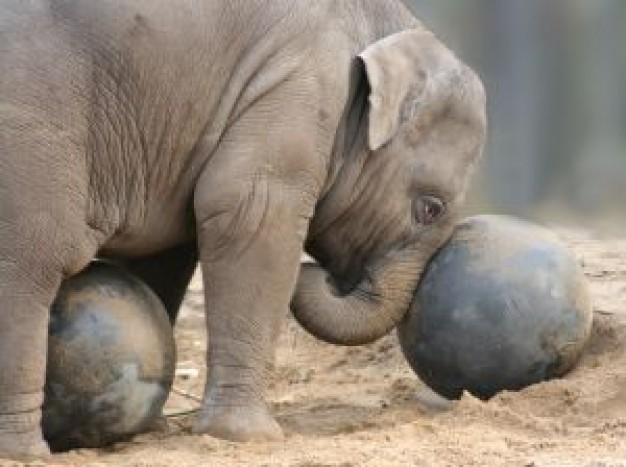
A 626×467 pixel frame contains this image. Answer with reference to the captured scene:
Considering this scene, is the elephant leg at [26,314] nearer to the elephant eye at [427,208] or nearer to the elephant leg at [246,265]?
the elephant leg at [246,265]

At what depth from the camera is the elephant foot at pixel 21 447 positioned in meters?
7.07

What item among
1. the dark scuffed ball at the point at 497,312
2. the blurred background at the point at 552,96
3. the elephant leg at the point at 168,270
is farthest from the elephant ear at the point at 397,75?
the elephant leg at the point at 168,270

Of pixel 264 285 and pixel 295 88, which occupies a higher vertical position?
pixel 295 88

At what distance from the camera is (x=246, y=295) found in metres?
7.57

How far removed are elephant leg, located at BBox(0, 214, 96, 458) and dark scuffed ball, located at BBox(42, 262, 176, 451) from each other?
0.56 feet

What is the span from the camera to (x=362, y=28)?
7.93 metres

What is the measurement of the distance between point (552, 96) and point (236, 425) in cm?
235

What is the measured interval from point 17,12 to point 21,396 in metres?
1.35

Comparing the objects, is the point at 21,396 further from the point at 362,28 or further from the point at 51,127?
the point at 362,28

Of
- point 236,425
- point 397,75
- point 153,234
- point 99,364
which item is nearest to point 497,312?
point 397,75

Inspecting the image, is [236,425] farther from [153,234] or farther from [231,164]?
[231,164]

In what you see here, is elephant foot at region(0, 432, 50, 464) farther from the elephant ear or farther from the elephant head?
the elephant ear

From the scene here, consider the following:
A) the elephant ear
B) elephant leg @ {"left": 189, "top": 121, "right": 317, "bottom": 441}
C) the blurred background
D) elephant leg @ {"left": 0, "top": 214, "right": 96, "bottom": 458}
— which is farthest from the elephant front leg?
the blurred background

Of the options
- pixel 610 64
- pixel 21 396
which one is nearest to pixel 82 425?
pixel 21 396
